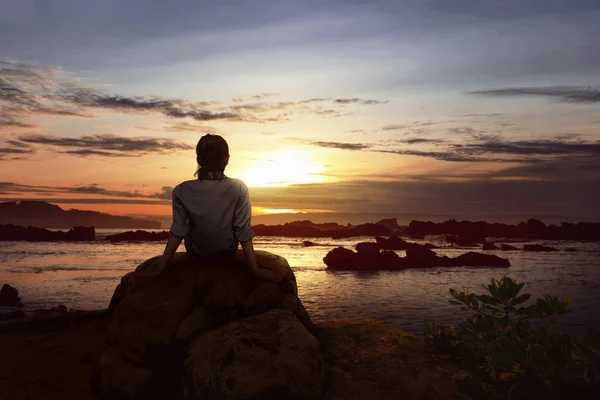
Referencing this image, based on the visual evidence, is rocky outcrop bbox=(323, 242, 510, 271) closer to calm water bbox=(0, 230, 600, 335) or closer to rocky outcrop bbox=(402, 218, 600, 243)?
calm water bbox=(0, 230, 600, 335)

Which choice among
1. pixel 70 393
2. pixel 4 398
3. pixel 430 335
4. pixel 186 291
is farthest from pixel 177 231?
pixel 430 335

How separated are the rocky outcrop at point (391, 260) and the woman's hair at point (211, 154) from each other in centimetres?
1855

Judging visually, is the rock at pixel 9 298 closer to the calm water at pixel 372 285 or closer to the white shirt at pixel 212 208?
the calm water at pixel 372 285

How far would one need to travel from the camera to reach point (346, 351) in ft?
24.4

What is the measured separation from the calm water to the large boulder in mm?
4576

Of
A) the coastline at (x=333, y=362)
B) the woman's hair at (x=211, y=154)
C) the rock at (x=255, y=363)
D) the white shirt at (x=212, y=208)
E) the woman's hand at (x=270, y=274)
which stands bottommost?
the coastline at (x=333, y=362)

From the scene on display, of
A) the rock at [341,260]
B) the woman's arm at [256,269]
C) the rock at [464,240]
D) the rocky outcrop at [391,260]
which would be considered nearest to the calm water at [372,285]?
the rock at [341,260]

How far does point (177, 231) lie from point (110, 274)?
16.1 metres

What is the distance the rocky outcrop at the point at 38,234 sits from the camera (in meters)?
48.5

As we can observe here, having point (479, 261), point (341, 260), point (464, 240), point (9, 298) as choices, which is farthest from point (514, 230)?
point (9, 298)

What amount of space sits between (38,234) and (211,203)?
162 feet

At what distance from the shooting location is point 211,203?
6.80m

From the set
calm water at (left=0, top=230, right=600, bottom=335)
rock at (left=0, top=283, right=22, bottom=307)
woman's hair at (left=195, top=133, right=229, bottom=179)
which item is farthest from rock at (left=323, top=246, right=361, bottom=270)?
woman's hair at (left=195, top=133, right=229, bottom=179)

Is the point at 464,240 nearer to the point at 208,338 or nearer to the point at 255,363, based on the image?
the point at 208,338
